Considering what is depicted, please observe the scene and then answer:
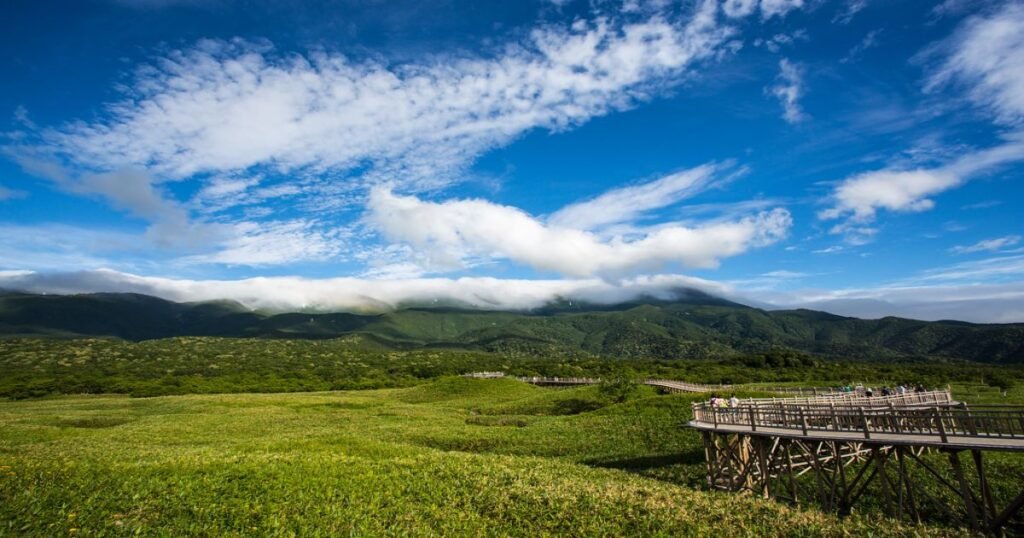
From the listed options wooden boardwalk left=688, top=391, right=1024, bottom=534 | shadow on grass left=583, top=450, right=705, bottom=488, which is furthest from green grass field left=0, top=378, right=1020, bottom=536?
wooden boardwalk left=688, top=391, right=1024, bottom=534

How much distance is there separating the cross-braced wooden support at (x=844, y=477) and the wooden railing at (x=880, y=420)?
2.83 ft

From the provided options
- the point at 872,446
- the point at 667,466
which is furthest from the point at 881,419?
the point at 667,466

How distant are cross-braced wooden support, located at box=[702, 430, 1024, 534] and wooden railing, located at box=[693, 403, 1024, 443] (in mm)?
861

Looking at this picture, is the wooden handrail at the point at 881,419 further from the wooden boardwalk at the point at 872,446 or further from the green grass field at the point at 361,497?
the green grass field at the point at 361,497

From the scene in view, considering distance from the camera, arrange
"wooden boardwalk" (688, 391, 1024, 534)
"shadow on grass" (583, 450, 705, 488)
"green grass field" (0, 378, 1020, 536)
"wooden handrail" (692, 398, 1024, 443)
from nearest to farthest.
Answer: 1. "green grass field" (0, 378, 1020, 536)
2. "wooden boardwalk" (688, 391, 1024, 534)
3. "wooden handrail" (692, 398, 1024, 443)
4. "shadow on grass" (583, 450, 705, 488)

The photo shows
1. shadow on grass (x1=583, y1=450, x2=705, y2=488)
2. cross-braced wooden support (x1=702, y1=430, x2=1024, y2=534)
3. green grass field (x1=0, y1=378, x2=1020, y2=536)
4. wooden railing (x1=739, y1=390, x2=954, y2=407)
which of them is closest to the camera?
green grass field (x1=0, y1=378, x2=1020, y2=536)

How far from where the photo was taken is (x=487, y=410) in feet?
251

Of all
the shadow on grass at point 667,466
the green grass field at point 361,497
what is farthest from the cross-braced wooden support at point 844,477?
the shadow on grass at point 667,466

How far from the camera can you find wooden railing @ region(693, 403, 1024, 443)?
2106 cm

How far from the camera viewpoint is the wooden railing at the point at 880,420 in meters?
21.1

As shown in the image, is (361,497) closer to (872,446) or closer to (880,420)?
(872,446)

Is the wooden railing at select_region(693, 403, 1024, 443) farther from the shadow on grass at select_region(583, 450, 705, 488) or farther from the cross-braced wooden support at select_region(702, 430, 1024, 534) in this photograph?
the shadow on grass at select_region(583, 450, 705, 488)

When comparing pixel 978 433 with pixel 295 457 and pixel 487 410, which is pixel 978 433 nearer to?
pixel 295 457

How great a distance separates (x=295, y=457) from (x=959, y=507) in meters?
36.6
